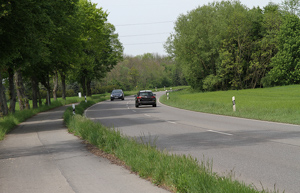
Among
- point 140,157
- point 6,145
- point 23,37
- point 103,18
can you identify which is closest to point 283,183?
point 140,157

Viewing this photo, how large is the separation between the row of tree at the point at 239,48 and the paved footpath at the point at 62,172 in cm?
5573

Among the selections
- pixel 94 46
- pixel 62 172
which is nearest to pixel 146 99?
pixel 94 46

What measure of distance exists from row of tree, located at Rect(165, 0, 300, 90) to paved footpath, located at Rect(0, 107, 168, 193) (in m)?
55.7

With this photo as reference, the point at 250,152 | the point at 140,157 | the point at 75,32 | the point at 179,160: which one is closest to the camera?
the point at 179,160

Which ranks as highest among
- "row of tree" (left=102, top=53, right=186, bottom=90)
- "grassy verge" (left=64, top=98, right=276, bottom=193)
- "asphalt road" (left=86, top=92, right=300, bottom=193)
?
"row of tree" (left=102, top=53, right=186, bottom=90)

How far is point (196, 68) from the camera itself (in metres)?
70.8

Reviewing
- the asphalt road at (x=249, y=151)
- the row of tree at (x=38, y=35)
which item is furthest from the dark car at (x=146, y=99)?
the asphalt road at (x=249, y=151)

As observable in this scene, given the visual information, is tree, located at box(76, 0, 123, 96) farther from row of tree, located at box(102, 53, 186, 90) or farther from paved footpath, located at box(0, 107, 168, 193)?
row of tree, located at box(102, 53, 186, 90)

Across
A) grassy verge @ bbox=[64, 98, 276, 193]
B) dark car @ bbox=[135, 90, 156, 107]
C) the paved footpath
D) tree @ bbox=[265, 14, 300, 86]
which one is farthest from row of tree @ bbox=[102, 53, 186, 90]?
grassy verge @ bbox=[64, 98, 276, 193]

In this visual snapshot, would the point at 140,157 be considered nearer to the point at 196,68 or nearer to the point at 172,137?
the point at 172,137

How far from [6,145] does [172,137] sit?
615 centimetres

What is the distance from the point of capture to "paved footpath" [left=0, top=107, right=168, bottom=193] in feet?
Answer: 23.1

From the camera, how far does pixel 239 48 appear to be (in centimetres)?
6769

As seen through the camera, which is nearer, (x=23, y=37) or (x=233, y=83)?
(x=23, y=37)
